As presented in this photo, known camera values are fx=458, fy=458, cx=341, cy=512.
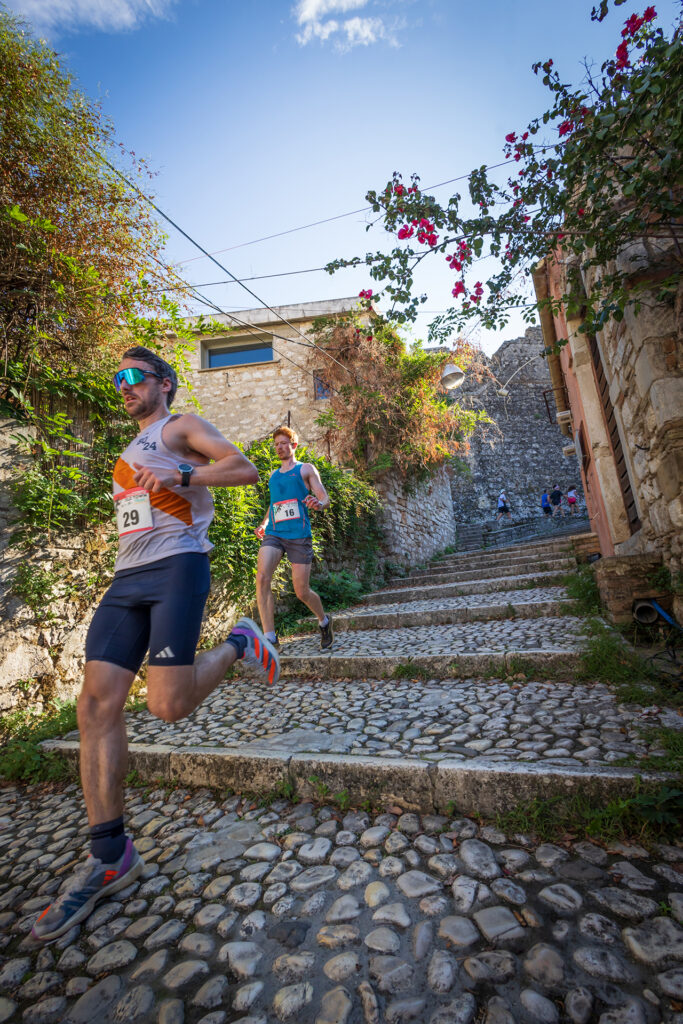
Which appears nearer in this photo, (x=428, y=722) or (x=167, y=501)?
(x=167, y=501)

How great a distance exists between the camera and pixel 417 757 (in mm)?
1978

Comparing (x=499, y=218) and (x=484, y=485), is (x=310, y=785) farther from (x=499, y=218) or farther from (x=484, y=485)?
(x=484, y=485)

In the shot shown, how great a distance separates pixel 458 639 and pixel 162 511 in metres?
2.96

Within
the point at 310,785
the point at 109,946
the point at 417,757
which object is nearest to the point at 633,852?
the point at 417,757

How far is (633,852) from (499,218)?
10.6 ft

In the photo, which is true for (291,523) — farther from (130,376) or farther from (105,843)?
(105,843)

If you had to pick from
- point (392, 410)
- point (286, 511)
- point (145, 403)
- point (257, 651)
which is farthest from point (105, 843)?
point (392, 410)

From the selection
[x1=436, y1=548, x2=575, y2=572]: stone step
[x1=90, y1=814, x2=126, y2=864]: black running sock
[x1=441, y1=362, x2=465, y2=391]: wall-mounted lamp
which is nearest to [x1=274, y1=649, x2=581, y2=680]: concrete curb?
[x1=90, y1=814, x2=126, y2=864]: black running sock

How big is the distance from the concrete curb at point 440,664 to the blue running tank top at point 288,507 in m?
1.08

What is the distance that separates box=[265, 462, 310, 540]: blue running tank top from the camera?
4.01 metres

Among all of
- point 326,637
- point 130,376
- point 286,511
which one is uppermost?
point 130,376

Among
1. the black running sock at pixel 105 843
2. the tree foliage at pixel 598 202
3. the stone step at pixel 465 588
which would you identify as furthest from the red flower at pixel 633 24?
the stone step at pixel 465 588

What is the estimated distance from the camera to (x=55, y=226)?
392 cm

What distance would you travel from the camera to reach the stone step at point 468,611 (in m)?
4.44
